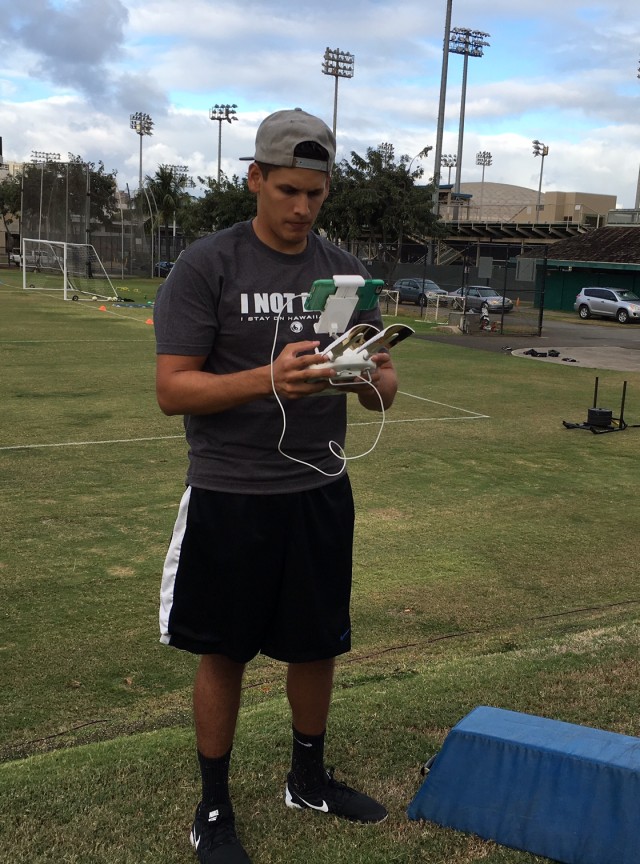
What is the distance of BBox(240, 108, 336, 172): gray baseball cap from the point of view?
2328 millimetres

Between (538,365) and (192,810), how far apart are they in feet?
Answer: 59.9

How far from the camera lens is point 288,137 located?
2.33 meters

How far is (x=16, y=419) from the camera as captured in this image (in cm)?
1080

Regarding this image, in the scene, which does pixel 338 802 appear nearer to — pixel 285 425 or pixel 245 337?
pixel 285 425

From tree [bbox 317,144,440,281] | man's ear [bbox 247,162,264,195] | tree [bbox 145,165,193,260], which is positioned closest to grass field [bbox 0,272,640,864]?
man's ear [bbox 247,162,264,195]

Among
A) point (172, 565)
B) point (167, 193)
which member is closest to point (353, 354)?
point (172, 565)

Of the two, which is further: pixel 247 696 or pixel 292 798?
pixel 247 696

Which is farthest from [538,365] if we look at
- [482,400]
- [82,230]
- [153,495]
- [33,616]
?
[82,230]

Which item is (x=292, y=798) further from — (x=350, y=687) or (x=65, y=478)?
(x=65, y=478)

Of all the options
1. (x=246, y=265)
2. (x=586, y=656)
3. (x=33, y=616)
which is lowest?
(x=33, y=616)

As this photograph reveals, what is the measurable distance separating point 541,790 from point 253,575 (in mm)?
1002

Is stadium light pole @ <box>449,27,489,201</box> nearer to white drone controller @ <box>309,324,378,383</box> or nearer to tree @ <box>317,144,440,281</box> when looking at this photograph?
tree @ <box>317,144,440,281</box>

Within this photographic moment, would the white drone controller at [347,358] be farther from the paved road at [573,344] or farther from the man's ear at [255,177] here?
the paved road at [573,344]

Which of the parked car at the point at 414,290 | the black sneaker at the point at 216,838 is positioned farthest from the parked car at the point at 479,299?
the black sneaker at the point at 216,838
